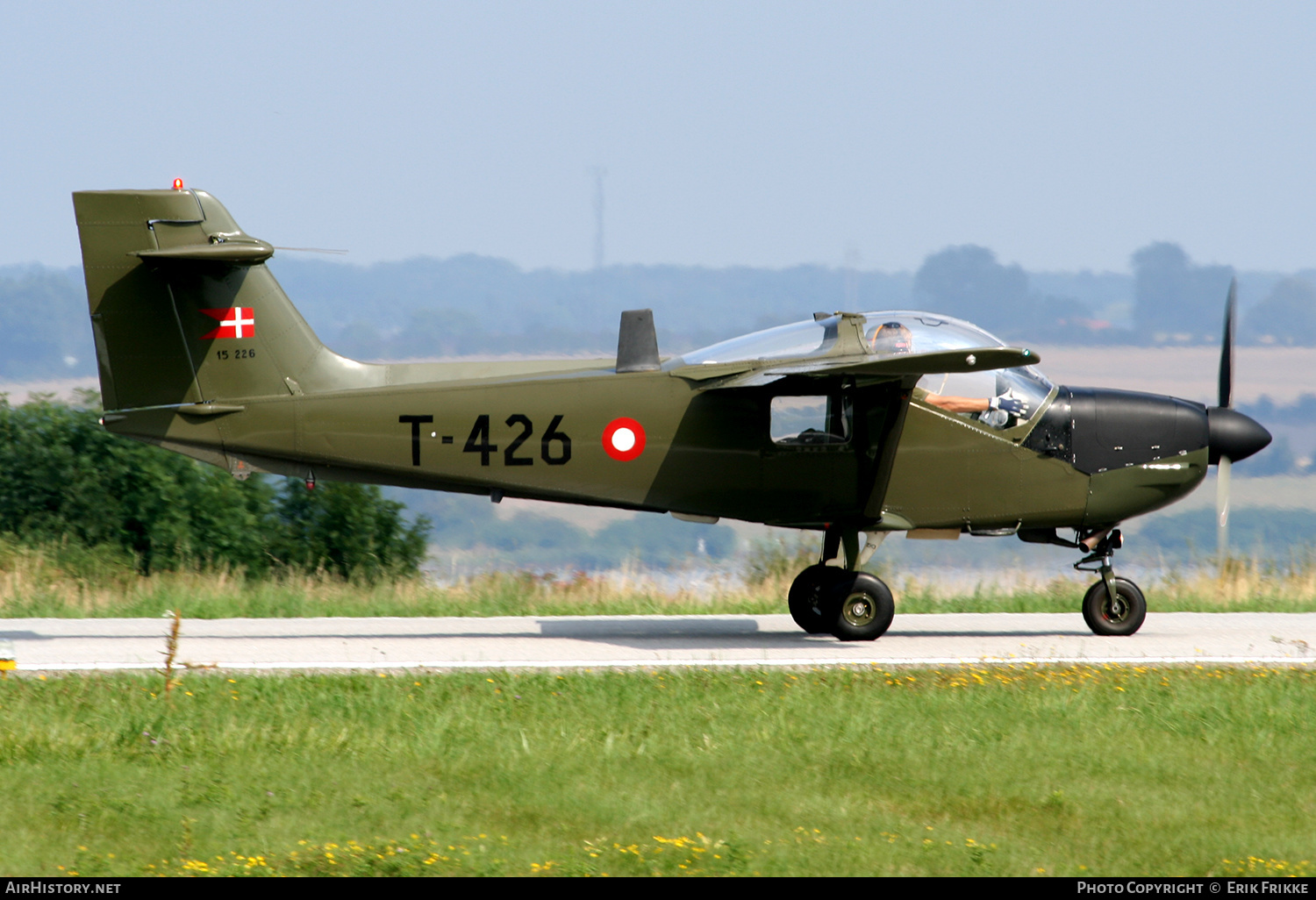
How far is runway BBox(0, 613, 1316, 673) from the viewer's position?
10992mm

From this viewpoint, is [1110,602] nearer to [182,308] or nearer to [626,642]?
[626,642]

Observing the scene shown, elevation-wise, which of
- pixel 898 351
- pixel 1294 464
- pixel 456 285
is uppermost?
pixel 456 285

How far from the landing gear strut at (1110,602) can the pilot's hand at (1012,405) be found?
1.56 m

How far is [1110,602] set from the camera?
12805 millimetres

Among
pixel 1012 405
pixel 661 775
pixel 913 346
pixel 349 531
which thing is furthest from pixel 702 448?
pixel 349 531

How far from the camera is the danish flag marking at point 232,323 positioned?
1185 centimetres

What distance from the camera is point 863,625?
12.2 metres

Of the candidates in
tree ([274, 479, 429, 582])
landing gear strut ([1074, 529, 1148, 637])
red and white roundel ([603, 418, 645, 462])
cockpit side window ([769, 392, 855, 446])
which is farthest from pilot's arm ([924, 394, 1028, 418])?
tree ([274, 479, 429, 582])

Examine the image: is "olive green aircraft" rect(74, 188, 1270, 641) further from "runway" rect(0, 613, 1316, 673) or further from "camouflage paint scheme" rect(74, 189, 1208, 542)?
"runway" rect(0, 613, 1316, 673)

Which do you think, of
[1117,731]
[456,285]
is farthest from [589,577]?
[456,285]

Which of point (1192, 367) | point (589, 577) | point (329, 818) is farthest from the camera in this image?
point (1192, 367)

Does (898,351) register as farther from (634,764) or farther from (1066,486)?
(634,764)

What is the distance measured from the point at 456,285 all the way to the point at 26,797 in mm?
180226

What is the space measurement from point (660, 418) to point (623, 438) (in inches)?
15.1
